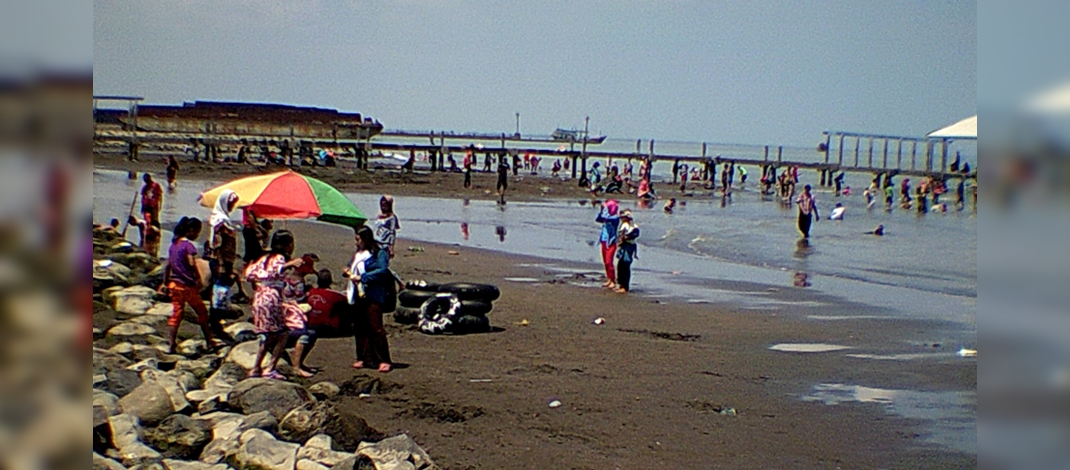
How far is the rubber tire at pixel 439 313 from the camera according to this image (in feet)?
37.1

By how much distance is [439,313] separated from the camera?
1145 centimetres

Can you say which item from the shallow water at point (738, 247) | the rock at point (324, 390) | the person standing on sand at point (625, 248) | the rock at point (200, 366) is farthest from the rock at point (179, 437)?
the shallow water at point (738, 247)

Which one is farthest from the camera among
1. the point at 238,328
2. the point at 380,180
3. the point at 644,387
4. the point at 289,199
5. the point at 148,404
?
the point at 380,180

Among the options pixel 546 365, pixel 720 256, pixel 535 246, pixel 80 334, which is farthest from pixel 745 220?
pixel 80 334

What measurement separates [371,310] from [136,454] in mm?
3662

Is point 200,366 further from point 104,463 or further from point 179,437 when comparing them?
point 104,463

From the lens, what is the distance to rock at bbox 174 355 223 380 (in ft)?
28.3

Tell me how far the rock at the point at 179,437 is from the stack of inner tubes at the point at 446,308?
4840 millimetres

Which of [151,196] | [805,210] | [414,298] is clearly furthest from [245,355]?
[805,210]

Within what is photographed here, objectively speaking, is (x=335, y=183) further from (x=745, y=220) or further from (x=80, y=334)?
(x=80, y=334)

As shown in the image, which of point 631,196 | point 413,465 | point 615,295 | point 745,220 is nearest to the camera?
point 413,465

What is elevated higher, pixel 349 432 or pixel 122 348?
pixel 122 348

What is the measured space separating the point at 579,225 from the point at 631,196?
67.6 feet

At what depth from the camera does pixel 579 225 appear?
3184cm
